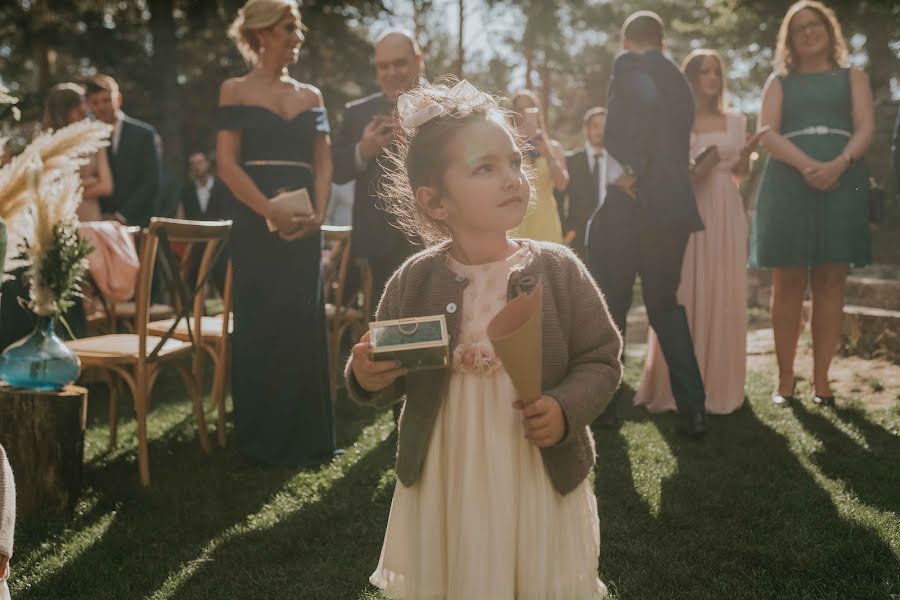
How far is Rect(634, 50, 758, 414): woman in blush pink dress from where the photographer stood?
17.7ft

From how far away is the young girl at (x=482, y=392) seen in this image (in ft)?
6.35

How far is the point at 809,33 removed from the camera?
5.25 meters

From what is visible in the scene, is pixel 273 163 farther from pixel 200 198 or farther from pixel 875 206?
pixel 200 198

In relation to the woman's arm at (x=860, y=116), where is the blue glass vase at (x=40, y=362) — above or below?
below

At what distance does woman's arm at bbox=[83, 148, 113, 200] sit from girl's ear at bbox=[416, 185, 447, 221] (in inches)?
187

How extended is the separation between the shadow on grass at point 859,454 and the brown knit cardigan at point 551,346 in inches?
82.8

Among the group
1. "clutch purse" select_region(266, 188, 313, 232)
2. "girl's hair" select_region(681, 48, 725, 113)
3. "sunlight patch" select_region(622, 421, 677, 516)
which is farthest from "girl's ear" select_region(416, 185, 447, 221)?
"girl's hair" select_region(681, 48, 725, 113)

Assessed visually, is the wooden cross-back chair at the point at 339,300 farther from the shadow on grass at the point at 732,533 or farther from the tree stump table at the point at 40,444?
the shadow on grass at the point at 732,533

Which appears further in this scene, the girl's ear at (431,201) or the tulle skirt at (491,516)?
the girl's ear at (431,201)

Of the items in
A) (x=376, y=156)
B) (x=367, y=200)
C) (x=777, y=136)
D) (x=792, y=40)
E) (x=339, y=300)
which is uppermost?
(x=792, y=40)

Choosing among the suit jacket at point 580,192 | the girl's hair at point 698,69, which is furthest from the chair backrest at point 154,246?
the suit jacket at point 580,192

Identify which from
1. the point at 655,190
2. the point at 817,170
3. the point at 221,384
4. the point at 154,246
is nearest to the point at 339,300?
the point at 221,384

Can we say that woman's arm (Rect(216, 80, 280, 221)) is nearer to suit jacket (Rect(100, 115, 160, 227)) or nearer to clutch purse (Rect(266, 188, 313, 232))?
clutch purse (Rect(266, 188, 313, 232))

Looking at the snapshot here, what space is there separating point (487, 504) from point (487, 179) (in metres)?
0.72
